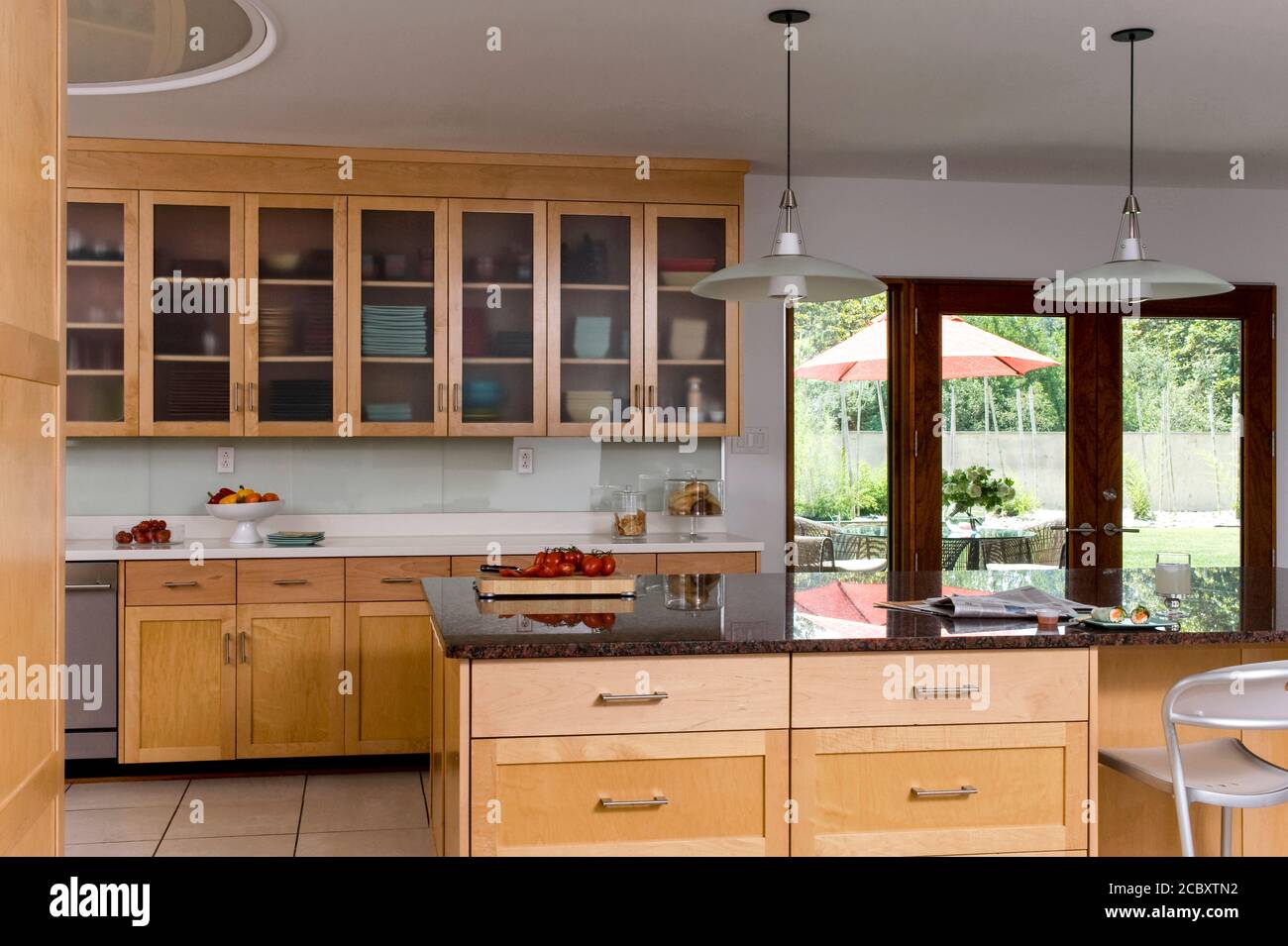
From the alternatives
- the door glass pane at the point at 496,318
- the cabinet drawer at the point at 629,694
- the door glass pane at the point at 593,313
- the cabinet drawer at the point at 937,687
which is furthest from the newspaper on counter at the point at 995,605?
the door glass pane at the point at 496,318

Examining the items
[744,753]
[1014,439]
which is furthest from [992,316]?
[744,753]

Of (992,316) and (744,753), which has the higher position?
(992,316)

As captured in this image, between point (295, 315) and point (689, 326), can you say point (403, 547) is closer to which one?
point (295, 315)

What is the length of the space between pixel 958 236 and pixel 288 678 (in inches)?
133

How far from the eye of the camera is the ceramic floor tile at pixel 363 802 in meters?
3.80

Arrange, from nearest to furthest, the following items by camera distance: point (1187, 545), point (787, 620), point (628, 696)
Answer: point (628, 696), point (787, 620), point (1187, 545)

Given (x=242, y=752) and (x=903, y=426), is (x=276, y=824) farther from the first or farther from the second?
(x=903, y=426)

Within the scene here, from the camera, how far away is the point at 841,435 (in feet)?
17.0

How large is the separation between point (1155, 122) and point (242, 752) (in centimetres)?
408

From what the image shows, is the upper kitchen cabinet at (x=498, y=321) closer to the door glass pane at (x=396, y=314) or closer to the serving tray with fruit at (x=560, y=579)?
the door glass pane at (x=396, y=314)

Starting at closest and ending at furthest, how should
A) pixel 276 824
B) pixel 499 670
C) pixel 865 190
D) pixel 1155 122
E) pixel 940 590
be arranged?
pixel 499 670
pixel 940 590
pixel 276 824
pixel 1155 122
pixel 865 190

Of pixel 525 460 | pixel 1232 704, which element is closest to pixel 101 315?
pixel 525 460
